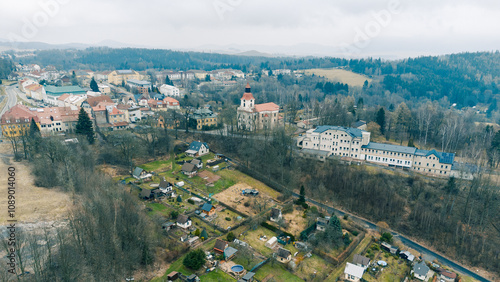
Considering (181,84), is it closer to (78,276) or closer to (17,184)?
(17,184)

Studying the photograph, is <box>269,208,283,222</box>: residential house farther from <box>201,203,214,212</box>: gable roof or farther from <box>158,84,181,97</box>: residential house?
<box>158,84,181,97</box>: residential house

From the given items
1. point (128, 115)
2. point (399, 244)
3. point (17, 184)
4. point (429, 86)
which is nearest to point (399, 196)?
point (399, 244)

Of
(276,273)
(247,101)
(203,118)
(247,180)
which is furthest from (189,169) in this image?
(247,101)

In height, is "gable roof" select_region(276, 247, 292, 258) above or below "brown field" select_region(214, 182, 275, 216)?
below

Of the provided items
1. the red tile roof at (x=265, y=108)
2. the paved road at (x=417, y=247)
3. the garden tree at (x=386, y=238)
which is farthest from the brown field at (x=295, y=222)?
the red tile roof at (x=265, y=108)

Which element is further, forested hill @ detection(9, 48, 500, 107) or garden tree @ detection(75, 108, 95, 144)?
forested hill @ detection(9, 48, 500, 107)

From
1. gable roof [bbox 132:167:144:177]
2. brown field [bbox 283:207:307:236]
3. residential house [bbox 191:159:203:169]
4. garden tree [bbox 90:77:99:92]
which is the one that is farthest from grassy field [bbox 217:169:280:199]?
garden tree [bbox 90:77:99:92]

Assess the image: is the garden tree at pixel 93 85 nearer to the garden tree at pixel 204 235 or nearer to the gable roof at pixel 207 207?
the gable roof at pixel 207 207
